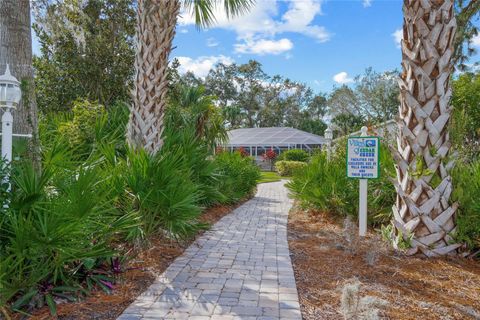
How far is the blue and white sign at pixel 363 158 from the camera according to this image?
250 inches

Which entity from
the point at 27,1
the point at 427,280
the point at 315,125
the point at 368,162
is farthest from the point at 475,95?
the point at 315,125

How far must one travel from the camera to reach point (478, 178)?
5.44 meters

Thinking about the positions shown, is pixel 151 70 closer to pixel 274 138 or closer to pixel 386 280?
pixel 386 280

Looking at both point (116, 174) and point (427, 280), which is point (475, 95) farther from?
point (116, 174)

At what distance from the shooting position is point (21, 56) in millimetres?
4531

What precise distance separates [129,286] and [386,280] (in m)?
2.81

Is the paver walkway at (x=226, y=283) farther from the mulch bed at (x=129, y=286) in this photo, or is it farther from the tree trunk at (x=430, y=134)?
the tree trunk at (x=430, y=134)

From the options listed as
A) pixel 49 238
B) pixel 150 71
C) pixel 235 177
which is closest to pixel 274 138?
pixel 235 177

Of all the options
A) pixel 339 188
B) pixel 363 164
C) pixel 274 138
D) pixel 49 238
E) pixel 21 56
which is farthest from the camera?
pixel 274 138

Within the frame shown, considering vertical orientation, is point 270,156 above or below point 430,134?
below

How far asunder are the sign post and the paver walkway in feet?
4.55

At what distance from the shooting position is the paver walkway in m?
3.41

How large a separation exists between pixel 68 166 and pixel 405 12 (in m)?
4.84

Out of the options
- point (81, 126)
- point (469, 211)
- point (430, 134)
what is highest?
point (81, 126)
